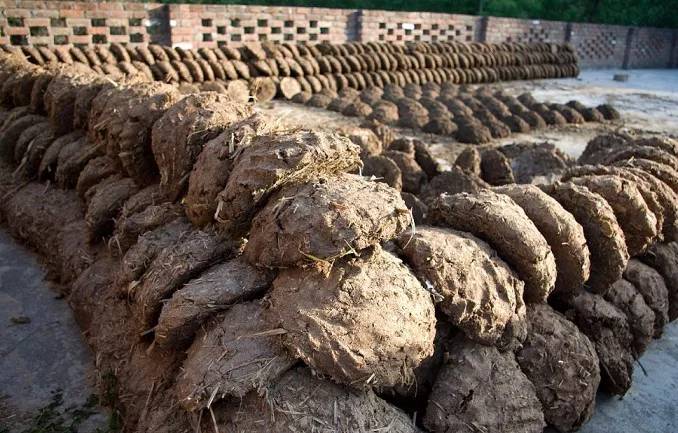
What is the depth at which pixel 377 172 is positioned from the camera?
5172 millimetres

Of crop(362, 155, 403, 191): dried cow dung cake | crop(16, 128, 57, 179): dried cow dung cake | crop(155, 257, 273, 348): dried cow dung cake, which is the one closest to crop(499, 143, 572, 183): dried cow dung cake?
crop(362, 155, 403, 191): dried cow dung cake

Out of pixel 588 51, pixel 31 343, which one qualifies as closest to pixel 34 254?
pixel 31 343

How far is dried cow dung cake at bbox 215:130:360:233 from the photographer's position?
250 cm

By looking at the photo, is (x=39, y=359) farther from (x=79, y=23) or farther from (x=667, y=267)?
(x=79, y=23)

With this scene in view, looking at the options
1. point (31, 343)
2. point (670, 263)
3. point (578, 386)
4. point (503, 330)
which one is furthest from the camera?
point (670, 263)

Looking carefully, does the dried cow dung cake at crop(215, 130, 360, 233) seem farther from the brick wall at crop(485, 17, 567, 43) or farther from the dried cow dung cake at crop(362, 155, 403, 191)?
the brick wall at crop(485, 17, 567, 43)

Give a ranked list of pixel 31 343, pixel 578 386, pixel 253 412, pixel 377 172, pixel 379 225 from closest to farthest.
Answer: pixel 253 412 → pixel 379 225 → pixel 578 386 → pixel 31 343 → pixel 377 172

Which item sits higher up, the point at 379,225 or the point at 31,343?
the point at 379,225

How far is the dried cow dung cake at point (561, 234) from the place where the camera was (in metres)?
2.98

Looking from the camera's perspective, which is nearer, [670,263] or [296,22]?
[670,263]

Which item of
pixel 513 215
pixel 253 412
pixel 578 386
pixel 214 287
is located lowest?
pixel 578 386

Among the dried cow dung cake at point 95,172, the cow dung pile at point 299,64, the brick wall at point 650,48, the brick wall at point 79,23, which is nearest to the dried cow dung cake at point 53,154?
the dried cow dung cake at point 95,172

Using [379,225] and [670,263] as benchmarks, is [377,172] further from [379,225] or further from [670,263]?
[379,225]

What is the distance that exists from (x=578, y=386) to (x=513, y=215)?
946mm
